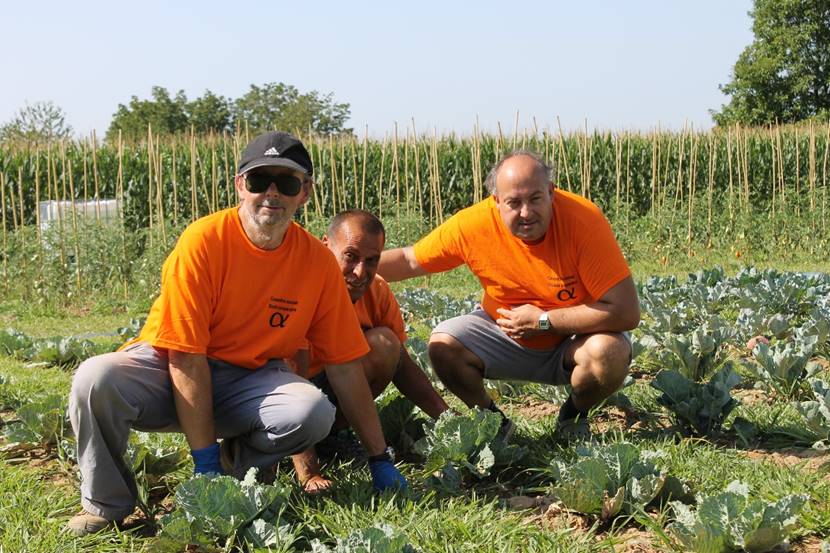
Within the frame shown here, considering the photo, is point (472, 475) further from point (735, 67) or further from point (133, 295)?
point (735, 67)

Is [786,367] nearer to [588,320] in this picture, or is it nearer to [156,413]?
[588,320]

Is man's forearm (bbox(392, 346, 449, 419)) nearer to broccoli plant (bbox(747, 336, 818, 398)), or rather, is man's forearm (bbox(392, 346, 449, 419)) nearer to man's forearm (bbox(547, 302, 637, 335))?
man's forearm (bbox(547, 302, 637, 335))

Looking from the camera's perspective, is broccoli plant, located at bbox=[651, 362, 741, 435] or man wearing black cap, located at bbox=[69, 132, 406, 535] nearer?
man wearing black cap, located at bbox=[69, 132, 406, 535]

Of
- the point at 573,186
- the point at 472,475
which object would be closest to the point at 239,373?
the point at 472,475

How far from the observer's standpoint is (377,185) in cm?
1688

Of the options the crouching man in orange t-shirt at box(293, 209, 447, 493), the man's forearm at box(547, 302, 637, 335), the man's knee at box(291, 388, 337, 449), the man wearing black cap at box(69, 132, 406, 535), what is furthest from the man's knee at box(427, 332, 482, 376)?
the man's knee at box(291, 388, 337, 449)

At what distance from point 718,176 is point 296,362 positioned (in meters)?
17.3

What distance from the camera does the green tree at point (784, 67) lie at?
43.2 meters

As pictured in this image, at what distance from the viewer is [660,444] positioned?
3818 millimetres

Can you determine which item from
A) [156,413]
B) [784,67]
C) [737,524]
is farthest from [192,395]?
[784,67]

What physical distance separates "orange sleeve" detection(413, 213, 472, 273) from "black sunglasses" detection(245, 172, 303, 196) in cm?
107

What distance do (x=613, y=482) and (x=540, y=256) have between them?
1287 millimetres

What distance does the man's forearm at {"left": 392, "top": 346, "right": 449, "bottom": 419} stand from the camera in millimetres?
4180

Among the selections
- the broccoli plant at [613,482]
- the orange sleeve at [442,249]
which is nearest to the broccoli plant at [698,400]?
the broccoli plant at [613,482]
